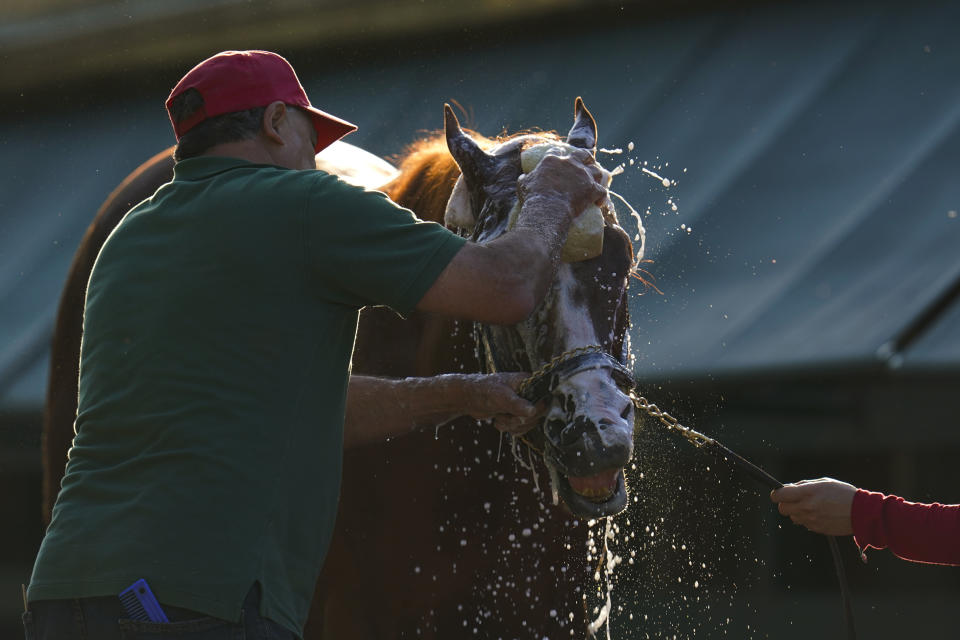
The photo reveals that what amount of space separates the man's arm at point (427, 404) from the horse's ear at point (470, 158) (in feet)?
1.40

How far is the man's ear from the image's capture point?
1.91 meters

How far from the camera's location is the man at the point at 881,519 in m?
2.05

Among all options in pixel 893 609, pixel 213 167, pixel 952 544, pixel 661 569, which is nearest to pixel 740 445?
pixel 661 569

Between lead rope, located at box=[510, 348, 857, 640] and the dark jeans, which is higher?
lead rope, located at box=[510, 348, 857, 640]

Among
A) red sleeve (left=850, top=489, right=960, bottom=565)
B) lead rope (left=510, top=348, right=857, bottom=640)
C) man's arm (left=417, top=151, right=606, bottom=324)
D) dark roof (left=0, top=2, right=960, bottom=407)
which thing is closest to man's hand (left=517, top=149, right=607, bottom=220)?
man's arm (left=417, top=151, right=606, bottom=324)

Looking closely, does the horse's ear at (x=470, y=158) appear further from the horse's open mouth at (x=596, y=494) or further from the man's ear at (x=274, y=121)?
the horse's open mouth at (x=596, y=494)

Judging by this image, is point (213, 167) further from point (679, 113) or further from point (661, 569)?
point (679, 113)

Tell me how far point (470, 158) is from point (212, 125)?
60 centimetres

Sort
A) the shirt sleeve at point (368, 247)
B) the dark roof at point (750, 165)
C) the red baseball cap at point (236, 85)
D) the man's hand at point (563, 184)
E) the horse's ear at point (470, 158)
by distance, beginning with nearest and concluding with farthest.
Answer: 1. the shirt sleeve at point (368, 247)
2. the red baseball cap at point (236, 85)
3. the man's hand at point (563, 184)
4. the horse's ear at point (470, 158)
5. the dark roof at point (750, 165)

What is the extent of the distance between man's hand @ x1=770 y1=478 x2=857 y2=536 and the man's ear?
1174 millimetres

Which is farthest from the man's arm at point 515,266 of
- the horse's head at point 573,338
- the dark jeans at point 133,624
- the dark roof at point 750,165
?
the dark roof at point 750,165

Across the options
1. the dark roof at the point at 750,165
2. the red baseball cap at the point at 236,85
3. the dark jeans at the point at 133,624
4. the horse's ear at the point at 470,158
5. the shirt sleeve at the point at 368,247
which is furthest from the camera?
the dark roof at the point at 750,165

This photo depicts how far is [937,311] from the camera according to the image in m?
3.93

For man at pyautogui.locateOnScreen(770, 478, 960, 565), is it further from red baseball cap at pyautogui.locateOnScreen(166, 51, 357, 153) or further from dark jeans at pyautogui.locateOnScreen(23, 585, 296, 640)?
red baseball cap at pyautogui.locateOnScreen(166, 51, 357, 153)
